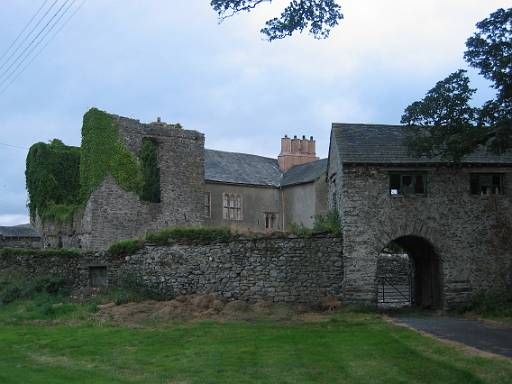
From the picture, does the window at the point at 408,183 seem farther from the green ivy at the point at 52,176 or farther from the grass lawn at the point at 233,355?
the green ivy at the point at 52,176

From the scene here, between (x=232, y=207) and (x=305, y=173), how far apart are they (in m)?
5.83

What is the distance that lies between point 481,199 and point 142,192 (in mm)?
21760

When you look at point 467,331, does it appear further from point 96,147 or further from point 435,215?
point 96,147

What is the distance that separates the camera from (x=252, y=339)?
59.8 feet

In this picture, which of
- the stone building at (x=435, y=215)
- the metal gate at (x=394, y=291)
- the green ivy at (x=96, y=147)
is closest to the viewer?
the stone building at (x=435, y=215)

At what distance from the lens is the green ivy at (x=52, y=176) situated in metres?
42.8

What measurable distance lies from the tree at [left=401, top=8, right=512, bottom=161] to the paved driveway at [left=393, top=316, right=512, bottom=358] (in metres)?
5.58

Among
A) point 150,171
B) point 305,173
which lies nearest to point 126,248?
point 150,171

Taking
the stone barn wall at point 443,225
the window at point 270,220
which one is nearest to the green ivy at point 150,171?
the window at point 270,220

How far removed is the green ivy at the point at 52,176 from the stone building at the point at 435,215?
2208cm

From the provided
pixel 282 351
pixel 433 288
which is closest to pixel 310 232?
pixel 433 288

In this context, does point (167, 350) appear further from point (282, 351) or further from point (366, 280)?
point (366, 280)

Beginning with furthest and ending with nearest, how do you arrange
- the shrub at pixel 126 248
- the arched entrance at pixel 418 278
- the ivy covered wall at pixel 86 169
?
the ivy covered wall at pixel 86 169 → the shrub at pixel 126 248 → the arched entrance at pixel 418 278

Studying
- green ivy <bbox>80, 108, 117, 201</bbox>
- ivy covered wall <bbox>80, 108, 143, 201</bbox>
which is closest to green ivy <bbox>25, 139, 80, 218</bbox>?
green ivy <bbox>80, 108, 117, 201</bbox>
